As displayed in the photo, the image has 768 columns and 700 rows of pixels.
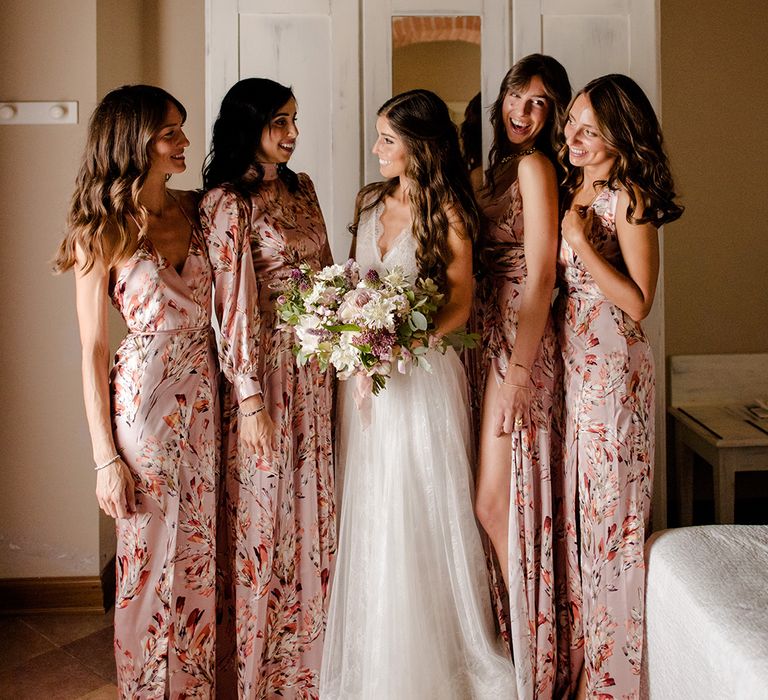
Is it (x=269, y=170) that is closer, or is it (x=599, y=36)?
(x=269, y=170)

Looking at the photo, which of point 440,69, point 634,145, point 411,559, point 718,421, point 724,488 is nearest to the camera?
point 634,145

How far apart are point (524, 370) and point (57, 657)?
2065 millimetres

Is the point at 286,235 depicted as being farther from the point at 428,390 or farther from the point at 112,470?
the point at 112,470

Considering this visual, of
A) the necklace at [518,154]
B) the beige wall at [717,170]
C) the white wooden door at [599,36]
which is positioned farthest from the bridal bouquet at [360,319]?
the beige wall at [717,170]

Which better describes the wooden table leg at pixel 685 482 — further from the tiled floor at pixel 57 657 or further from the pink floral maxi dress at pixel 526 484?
the tiled floor at pixel 57 657

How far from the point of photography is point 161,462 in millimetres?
2279

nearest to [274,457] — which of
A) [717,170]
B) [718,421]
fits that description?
[718,421]

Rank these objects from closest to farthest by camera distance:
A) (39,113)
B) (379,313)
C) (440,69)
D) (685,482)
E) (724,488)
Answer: (379,313), (440,69), (39,113), (724,488), (685,482)

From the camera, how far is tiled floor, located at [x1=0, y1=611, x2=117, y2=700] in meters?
2.78

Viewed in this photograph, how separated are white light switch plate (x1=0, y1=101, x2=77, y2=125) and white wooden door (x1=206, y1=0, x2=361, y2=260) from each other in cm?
62

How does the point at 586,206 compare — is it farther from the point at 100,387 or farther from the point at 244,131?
the point at 100,387

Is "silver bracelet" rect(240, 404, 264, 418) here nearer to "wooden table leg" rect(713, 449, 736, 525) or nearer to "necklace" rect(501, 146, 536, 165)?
"necklace" rect(501, 146, 536, 165)

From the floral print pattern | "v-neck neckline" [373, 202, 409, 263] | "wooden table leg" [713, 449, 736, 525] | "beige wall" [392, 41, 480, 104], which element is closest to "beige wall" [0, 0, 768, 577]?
the floral print pattern

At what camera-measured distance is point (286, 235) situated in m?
2.46
